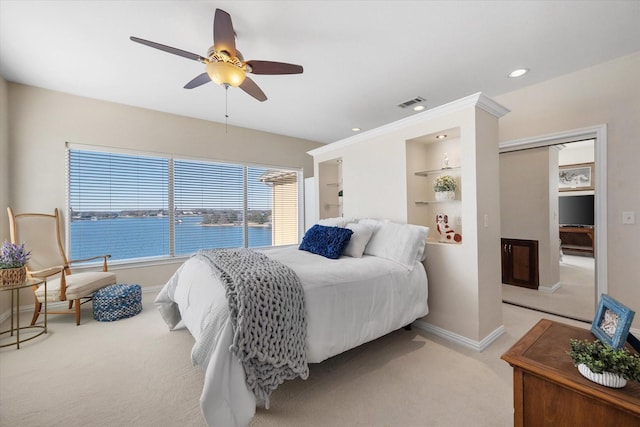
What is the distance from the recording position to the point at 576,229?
595 centimetres

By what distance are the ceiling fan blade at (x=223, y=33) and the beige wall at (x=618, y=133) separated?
349cm

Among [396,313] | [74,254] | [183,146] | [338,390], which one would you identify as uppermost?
[183,146]

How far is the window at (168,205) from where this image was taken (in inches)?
143

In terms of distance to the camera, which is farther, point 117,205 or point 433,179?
point 117,205

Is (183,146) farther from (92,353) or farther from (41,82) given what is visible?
(92,353)

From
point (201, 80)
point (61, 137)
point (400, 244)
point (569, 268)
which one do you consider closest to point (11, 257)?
point (61, 137)

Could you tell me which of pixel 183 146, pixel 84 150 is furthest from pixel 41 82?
pixel 183 146

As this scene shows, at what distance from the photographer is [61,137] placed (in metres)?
3.38

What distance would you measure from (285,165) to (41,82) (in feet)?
11.4

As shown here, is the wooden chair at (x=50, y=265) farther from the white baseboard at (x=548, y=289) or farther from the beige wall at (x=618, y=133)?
the white baseboard at (x=548, y=289)

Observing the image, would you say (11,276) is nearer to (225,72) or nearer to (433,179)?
(225,72)

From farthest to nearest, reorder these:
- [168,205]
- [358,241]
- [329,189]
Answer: [329,189] < [168,205] < [358,241]

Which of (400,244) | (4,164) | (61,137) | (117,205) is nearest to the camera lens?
(400,244)

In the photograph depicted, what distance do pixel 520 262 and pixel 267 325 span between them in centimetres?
Result: 428
